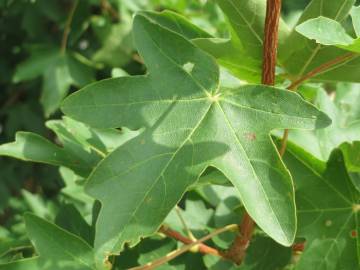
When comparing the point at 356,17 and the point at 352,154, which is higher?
the point at 356,17

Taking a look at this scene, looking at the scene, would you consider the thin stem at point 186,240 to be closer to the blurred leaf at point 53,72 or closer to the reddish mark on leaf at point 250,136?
the reddish mark on leaf at point 250,136

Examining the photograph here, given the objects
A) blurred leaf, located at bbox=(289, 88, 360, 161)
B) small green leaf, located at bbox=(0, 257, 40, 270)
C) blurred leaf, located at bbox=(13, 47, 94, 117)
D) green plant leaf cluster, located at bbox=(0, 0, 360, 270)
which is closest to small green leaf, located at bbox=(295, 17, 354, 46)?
green plant leaf cluster, located at bbox=(0, 0, 360, 270)

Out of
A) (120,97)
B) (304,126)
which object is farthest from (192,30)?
(304,126)

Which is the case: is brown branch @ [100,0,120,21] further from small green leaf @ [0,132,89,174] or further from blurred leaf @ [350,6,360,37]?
blurred leaf @ [350,6,360,37]

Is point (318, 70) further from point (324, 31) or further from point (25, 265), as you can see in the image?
point (25, 265)

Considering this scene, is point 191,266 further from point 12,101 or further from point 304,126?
point 12,101

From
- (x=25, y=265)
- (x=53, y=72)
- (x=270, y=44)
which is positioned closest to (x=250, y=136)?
(x=270, y=44)

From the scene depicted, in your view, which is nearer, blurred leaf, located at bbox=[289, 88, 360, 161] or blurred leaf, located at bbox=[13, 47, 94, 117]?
blurred leaf, located at bbox=[289, 88, 360, 161]
